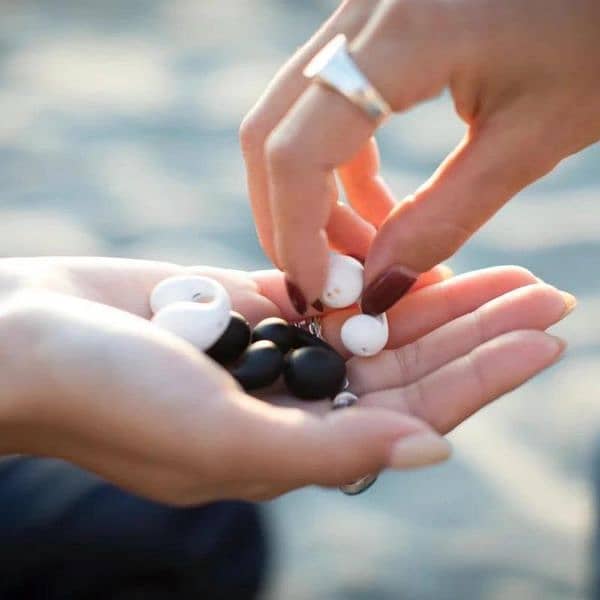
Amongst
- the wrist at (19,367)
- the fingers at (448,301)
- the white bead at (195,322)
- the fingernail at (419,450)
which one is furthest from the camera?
the fingers at (448,301)

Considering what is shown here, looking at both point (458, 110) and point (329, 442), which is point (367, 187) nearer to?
point (458, 110)

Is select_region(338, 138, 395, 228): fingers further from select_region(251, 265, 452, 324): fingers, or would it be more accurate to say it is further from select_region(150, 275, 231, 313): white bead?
select_region(150, 275, 231, 313): white bead

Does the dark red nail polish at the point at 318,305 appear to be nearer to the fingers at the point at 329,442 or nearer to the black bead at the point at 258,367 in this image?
the black bead at the point at 258,367

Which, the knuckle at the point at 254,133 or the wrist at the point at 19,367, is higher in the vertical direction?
the knuckle at the point at 254,133

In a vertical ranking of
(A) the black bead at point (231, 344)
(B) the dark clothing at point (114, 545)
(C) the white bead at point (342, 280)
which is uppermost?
(C) the white bead at point (342, 280)

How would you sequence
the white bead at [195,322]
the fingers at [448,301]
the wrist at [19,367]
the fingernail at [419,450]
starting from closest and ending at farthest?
1. the fingernail at [419,450]
2. the wrist at [19,367]
3. the white bead at [195,322]
4. the fingers at [448,301]

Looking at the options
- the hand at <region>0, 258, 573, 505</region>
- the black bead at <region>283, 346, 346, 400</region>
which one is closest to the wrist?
the hand at <region>0, 258, 573, 505</region>

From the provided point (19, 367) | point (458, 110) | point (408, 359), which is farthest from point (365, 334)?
point (19, 367)

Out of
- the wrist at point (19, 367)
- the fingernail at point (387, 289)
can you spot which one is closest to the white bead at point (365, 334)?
the fingernail at point (387, 289)
